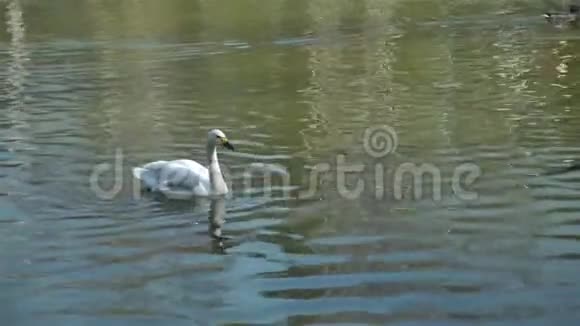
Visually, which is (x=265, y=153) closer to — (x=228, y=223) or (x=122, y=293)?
(x=228, y=223)

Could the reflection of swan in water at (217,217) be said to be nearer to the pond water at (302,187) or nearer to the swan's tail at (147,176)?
the pond water at (302,187)

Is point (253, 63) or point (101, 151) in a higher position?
point (253, 63)

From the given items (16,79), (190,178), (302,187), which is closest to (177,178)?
(190,178)

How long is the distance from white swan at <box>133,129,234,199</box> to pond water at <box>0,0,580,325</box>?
0.19 meters

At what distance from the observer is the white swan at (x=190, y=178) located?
605 inches

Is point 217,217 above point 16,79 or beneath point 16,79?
beneath

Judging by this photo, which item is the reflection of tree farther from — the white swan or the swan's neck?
the swan's neck

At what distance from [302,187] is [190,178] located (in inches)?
59.1

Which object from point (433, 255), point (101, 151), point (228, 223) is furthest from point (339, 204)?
point (101, 151)

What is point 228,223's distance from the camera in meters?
14.3

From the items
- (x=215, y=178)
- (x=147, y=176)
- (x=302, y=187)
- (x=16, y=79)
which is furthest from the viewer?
(x=16, y=79)

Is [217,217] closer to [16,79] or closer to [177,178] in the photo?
[177,178]

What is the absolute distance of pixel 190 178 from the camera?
15562mm

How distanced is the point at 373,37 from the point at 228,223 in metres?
20.6
